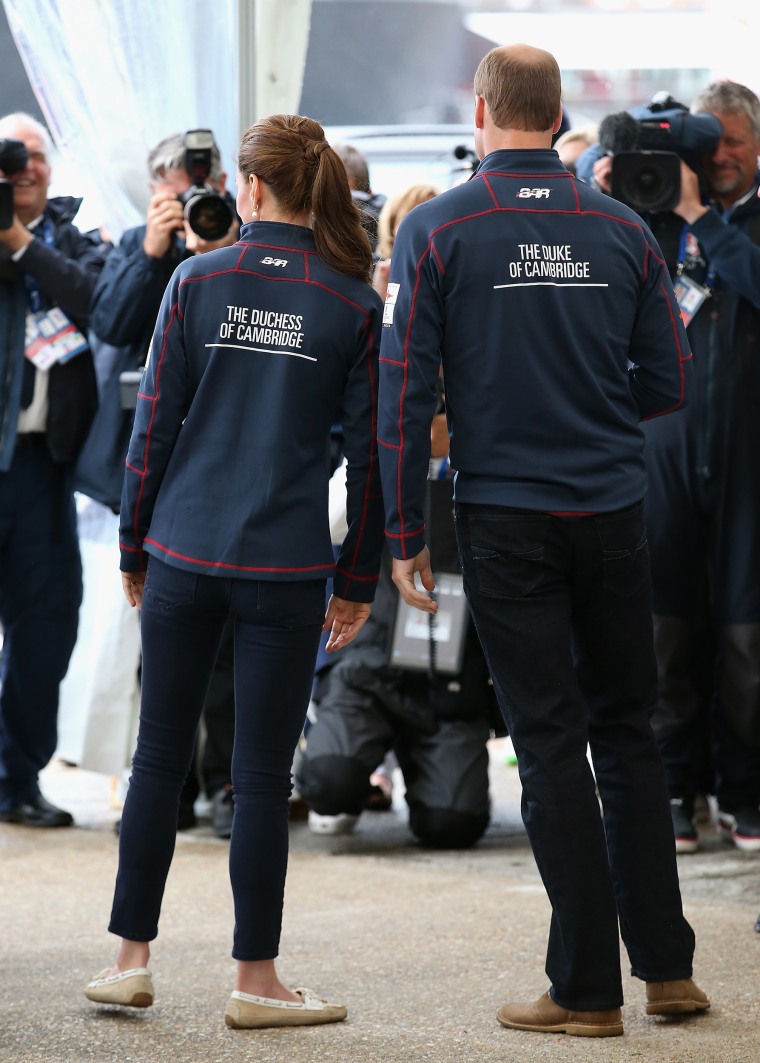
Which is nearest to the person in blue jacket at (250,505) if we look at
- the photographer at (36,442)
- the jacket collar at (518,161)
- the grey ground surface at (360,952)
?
the grey ground surface at (360,952)

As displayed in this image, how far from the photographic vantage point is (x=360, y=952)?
3301 millimetres

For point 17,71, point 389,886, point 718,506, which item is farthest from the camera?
point 17,71

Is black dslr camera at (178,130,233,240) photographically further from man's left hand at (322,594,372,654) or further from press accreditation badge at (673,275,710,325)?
man's left hand at (322,594,372,654)

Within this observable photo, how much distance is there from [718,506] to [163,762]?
7.24 ft

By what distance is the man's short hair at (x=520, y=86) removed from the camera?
2.63 metres

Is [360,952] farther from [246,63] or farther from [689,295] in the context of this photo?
[246,63]

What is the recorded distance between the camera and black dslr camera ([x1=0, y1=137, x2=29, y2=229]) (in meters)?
4.37

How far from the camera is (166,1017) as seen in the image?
274cm

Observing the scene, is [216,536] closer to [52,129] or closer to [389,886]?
[389,886]

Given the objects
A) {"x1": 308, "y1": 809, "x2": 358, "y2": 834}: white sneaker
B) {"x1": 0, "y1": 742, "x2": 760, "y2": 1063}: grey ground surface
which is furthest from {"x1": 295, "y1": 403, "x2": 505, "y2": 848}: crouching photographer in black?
{"x1": 0, "y1": 742, "x2": 760, "y2": 1063}: grey ground surface

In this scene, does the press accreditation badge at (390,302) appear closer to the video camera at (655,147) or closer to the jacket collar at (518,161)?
the jacket collar at (518,161)

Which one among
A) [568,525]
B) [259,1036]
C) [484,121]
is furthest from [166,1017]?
[484,121]

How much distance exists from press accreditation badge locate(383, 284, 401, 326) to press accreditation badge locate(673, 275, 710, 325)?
186 cm

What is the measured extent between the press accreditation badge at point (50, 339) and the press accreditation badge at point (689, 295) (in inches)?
69.6
